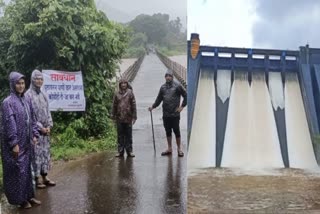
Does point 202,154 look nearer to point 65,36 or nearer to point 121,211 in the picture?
point 121,211

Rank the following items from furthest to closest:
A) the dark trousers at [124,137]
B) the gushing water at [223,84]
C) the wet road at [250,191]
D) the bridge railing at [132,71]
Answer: the dark trousers at [124,137]
the bridge railing at [132,71]
the wet road at [250,191]
the gushing water at [223,84]

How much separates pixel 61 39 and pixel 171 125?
852mm

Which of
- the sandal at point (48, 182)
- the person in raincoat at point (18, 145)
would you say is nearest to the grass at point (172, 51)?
the person in raincoat at point (18, 145)

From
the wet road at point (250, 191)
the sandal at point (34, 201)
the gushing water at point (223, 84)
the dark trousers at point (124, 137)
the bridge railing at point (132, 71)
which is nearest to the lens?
the gushing water at point (223, 84)

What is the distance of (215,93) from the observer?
119 inches

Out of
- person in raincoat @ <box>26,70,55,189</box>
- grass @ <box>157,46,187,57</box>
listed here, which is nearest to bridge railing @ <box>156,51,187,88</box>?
grass @ <box>157,46,187,57</box>

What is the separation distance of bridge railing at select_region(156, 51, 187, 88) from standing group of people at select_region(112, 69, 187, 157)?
31mm

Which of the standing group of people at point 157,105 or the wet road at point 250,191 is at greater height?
the standing group of people at point 157,105

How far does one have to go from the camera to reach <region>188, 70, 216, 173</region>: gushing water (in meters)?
3.04

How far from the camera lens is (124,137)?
3398 millimetres

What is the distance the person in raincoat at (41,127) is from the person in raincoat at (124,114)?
1.41ft

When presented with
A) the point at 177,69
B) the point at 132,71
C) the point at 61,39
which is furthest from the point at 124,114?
the point at 61,39

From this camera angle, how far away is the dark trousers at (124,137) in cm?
340

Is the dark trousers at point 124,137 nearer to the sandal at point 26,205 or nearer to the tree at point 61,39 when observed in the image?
the tree at point 61,39
